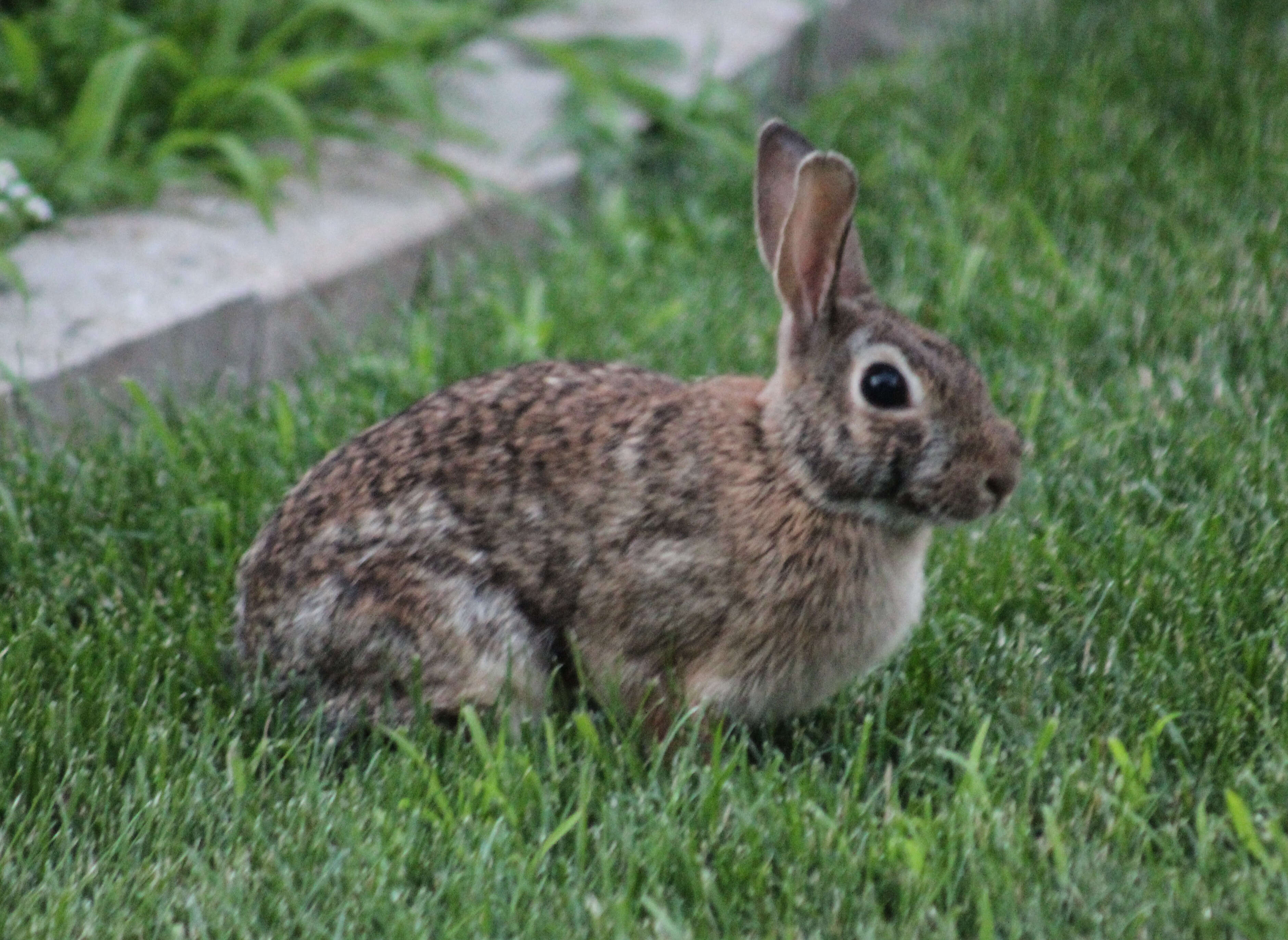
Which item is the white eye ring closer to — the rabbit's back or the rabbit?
the rabbit

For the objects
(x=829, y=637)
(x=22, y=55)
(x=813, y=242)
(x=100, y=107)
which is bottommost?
(x=829, y=637)

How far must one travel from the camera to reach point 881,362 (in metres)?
3.46

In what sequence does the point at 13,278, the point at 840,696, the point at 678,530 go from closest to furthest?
the point at 678,530 → the point at 840,696 → the point at 13,278

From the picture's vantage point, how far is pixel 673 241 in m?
5.83

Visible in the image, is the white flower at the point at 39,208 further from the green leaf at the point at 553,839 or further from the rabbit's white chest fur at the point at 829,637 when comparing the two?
the green leaf at the point at 553,839

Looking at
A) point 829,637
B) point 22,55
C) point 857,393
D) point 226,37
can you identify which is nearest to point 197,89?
point 226,37

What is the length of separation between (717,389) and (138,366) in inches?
68.4

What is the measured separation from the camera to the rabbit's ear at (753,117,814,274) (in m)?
3.63

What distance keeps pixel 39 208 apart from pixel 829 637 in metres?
2.48

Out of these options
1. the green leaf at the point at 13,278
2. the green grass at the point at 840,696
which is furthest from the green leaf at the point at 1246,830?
the green leaf at the point at 13,278

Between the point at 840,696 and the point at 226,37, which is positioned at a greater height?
the point at 226,37

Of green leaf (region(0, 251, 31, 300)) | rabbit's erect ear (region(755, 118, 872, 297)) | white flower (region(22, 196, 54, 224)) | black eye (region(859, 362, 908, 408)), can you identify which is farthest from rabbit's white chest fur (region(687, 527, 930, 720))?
white flower (region(22, 196, 54, 224))

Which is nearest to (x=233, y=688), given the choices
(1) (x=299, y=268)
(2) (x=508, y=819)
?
(2) (x=508, y=819)

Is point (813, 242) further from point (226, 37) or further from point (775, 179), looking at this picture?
point (226, 37)
